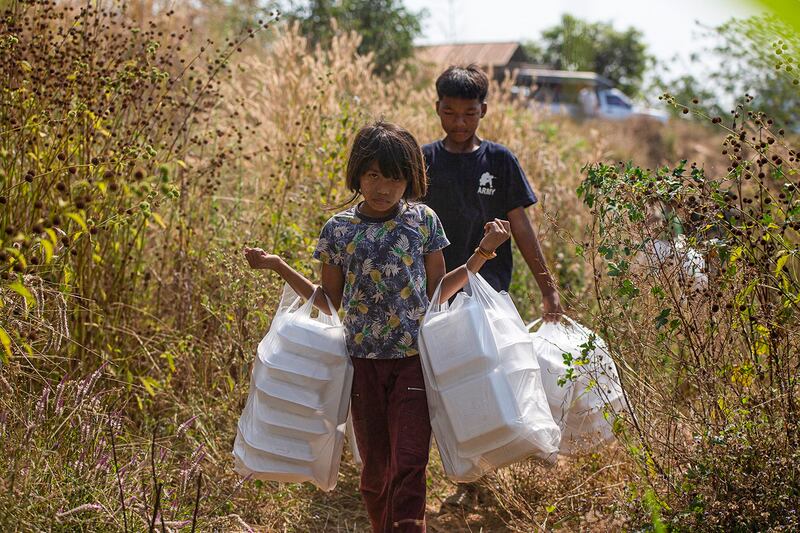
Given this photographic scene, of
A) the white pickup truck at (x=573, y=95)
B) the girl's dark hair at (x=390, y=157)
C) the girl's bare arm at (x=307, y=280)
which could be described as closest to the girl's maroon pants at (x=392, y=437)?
the girl's bare arm at (x=307, y=280)

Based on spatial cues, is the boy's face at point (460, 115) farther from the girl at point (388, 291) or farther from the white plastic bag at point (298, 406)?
the white plastic bag at point (298, 406)

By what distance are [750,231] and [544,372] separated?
3.42 feet

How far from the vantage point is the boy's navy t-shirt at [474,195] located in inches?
146

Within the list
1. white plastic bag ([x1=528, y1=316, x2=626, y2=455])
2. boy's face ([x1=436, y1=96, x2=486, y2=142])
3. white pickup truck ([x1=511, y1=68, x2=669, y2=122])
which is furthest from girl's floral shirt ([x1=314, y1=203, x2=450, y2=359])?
white pickup truck ([x1=511, y1=68, x2=669, y2=122])

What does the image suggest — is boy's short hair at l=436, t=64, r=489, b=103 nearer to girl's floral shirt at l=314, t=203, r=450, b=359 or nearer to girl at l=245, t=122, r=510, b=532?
girl at l=245, t=122, r=510, b=532

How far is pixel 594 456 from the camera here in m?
3.72

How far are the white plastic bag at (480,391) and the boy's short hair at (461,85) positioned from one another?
3.54ft

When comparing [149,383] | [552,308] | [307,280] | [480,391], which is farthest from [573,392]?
[149,383]

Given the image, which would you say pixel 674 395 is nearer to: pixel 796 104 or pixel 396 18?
→ pixel 796 104

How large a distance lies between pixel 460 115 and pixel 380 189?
Answer: 872mm

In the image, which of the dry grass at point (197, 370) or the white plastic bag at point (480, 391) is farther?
the dry grass at point (197, 370)

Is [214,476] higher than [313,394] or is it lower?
lower

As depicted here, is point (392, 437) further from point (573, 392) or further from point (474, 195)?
point (474, 195)

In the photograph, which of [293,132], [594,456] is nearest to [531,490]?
[594,456]
